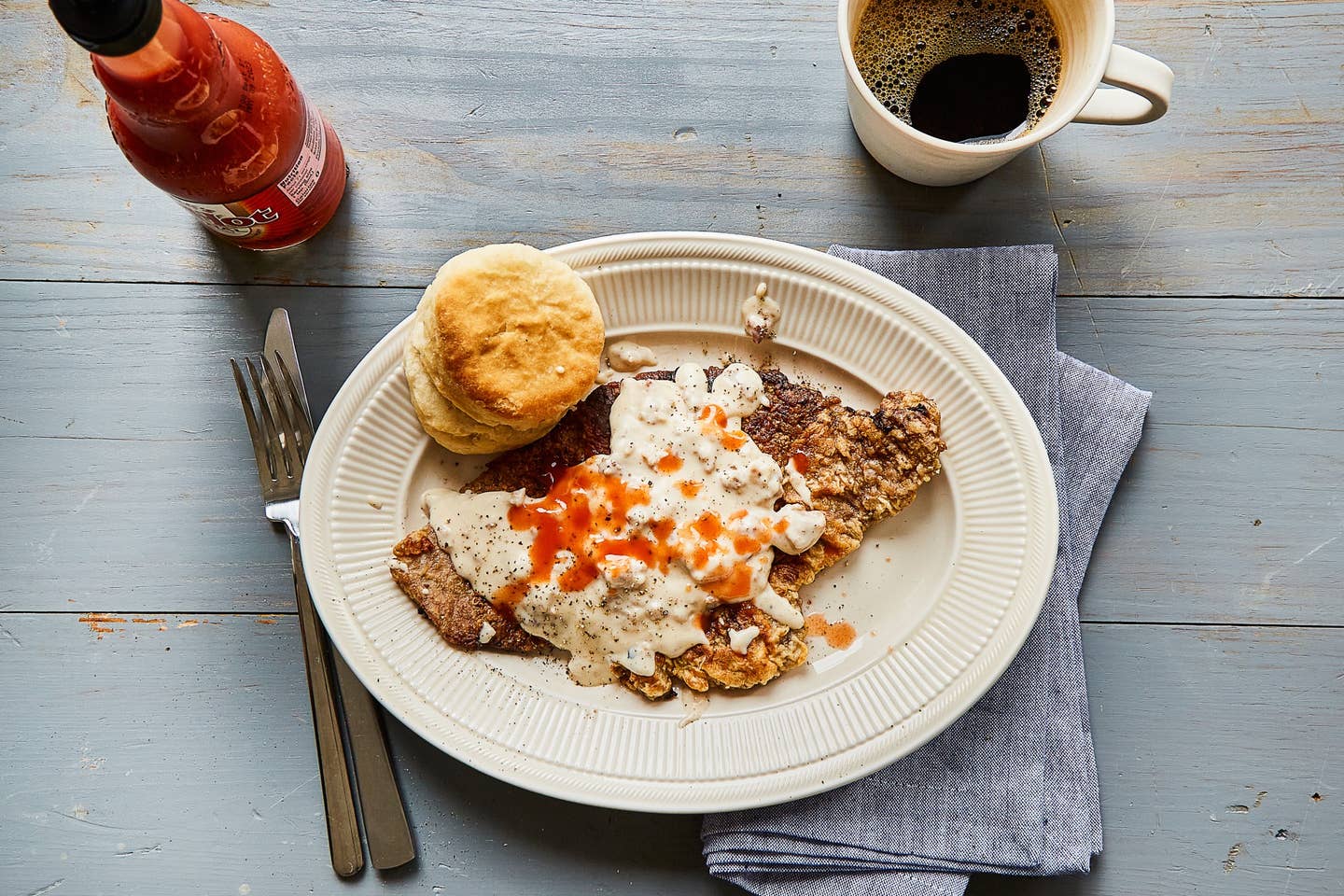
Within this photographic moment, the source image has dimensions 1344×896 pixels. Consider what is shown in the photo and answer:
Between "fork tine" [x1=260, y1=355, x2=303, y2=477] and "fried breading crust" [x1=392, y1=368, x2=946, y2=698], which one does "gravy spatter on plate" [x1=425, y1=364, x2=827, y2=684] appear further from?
"fork tine" [x1=260, y1=355, x2=303, y2=477]

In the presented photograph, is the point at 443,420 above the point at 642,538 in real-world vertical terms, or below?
above

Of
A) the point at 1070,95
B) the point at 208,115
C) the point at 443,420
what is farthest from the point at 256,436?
the point at 1070,95

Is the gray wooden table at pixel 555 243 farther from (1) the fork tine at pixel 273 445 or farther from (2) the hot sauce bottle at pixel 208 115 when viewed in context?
(2) the hot sauce bottle at pixel 208 115

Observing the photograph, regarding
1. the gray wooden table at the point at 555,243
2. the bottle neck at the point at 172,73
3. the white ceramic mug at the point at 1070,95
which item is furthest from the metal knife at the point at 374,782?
the white ceramic mug at the point at 1070,95

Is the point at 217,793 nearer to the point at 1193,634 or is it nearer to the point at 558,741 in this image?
the point at 558,741

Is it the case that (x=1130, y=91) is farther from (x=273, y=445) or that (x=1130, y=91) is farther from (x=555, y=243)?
(x=273, y=445)

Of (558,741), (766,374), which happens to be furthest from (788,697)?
(766,374)

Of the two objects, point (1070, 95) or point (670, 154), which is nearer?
point (1070, 95)
